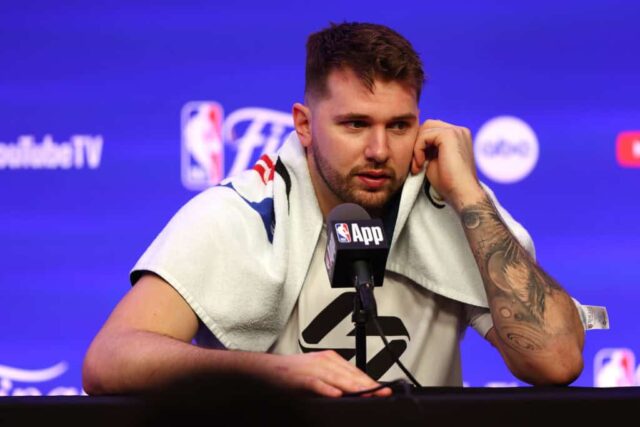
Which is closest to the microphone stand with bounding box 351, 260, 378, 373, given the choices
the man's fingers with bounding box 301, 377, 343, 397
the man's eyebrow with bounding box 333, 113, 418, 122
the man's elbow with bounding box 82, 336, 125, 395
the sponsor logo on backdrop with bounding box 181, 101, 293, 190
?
the man's fingers with bounding box 301, 377, 343, 397

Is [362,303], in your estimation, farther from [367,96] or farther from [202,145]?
[202,145]

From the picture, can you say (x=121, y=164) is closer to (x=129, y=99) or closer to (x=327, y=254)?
(x=129, y=99)

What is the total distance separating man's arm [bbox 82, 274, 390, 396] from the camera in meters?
1.36

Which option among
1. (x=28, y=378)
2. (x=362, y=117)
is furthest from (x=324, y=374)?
(x=28, y=378)

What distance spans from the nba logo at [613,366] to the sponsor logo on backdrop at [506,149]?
56cm

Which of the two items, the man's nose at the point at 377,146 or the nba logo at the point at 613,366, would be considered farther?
the nba logo at the point at 613,366

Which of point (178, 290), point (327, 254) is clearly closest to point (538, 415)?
point (327, 254)

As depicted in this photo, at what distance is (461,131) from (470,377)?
1034 mm

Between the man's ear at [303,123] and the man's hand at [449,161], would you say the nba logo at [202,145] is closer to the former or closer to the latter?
the man's ear at [303,123]

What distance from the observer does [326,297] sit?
2.02m

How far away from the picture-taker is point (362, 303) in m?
1.42

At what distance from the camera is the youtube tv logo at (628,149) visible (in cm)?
290

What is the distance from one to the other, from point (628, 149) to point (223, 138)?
1.17m

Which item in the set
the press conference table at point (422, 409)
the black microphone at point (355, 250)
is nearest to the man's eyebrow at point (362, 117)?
the black microphone at point (355, 250)
